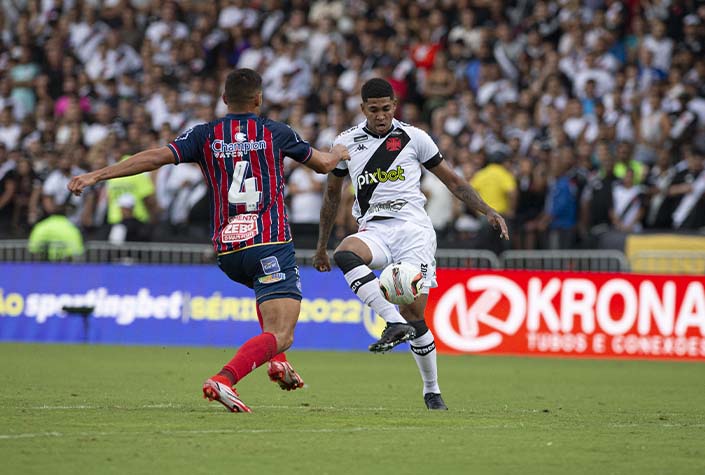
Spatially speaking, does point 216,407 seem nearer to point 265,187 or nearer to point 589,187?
point 265,187

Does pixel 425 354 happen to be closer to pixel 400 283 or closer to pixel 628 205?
pixel 400 283

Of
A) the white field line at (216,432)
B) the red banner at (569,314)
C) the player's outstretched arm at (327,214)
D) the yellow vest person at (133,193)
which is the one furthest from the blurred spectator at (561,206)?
the white field line at (216,432)

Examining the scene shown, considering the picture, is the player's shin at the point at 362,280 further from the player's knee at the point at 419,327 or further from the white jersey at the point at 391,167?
the white jersey at the point at 391,167

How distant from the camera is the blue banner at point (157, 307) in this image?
19766 mm

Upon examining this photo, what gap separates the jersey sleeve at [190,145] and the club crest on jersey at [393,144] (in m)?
1.90

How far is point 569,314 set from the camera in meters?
18.6

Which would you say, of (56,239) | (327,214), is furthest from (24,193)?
(327,214)

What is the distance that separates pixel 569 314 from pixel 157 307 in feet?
20.9

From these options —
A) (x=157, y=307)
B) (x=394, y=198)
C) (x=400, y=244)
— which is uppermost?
(x=394, y=198)

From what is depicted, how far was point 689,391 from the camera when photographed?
519 inches

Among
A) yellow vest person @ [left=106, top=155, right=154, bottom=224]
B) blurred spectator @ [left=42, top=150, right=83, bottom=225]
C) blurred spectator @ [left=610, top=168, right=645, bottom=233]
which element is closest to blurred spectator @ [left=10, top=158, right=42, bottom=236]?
blurred spectator @ [left=42, top=150, right=83, bottom=225]

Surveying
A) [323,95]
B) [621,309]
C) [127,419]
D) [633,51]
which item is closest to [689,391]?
[621,309]

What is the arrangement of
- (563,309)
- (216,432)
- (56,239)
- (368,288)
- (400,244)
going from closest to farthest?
A: (216,432)
(368,288)
(400,244)
(563,309)
(56,239)

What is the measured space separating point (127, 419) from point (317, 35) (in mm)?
17168
